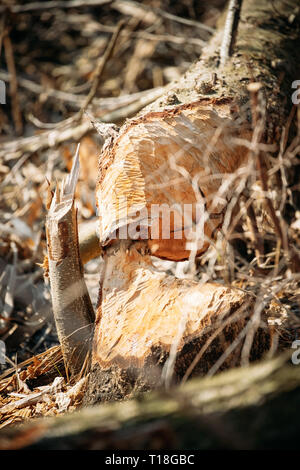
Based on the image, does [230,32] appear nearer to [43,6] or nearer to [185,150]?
[185,150]

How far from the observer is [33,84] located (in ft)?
12.9

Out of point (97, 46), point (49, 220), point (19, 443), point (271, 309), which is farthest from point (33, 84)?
point (19, 443)

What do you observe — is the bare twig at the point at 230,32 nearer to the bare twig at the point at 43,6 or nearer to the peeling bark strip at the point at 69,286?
the peeling bark strip at the point at 69,286

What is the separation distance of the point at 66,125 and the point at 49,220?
1589mm

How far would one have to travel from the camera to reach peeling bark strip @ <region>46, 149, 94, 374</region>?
5.16 feet

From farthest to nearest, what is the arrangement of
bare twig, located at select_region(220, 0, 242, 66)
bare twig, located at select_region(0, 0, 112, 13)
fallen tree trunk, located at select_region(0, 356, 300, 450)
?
bare twig, located at select_region(0, 0, 112, 13)
bare twig, located at select_region(220, 0, 242, 66)
fallen tree trunk, located at select_region(0, 356, 300, 450)

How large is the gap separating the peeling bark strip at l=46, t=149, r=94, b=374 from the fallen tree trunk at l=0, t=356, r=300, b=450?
73cm

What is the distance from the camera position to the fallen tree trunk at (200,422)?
2.38ft

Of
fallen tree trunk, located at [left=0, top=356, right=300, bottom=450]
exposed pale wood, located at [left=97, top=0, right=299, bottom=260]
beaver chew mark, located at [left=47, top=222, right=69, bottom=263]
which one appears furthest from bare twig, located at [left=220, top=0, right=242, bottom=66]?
fallen tree trunk, located at [left=0, top=356, right=300, bottom=450]

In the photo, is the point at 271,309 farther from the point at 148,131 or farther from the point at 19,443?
the point at 19,443

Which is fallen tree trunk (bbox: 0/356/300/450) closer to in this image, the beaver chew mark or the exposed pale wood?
the exposed pale wood

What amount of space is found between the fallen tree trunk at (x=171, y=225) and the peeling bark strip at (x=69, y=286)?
0.13 meters

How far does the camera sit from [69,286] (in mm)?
1605

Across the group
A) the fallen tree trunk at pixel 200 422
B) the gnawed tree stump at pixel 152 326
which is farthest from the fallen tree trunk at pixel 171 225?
the fallen tree trunk at pixel 200 422
